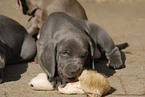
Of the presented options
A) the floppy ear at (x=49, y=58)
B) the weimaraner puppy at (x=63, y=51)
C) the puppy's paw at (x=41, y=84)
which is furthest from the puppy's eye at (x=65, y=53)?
the puppy's paw at (x=41, y=84)

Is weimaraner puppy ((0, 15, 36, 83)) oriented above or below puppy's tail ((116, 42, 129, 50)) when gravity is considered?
above

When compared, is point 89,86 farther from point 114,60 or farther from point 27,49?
point 27,49

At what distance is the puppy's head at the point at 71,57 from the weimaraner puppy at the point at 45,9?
187cm

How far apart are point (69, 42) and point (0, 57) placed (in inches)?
44.8

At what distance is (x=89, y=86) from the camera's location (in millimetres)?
3521

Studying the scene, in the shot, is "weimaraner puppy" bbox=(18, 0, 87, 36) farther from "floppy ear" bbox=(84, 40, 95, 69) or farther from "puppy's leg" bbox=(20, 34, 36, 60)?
"floppy ear" bbox=(84, 40, 95, 69)

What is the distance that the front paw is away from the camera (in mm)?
4781

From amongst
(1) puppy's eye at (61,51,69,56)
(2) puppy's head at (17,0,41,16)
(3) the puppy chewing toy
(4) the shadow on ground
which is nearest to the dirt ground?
(4) the shadow on ground

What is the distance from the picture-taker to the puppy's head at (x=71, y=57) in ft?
12.1

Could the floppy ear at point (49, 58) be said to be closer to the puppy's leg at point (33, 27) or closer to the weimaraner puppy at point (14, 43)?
the weimaraner puppy at point (14, 43)

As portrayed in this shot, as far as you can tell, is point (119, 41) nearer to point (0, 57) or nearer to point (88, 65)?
point (88, 65)

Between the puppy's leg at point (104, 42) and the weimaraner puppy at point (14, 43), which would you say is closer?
the weimaraner puppy at point (14, 43)

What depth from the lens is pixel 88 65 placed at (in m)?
4.28

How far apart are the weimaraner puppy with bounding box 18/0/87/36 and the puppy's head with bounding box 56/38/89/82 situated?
1.87m
